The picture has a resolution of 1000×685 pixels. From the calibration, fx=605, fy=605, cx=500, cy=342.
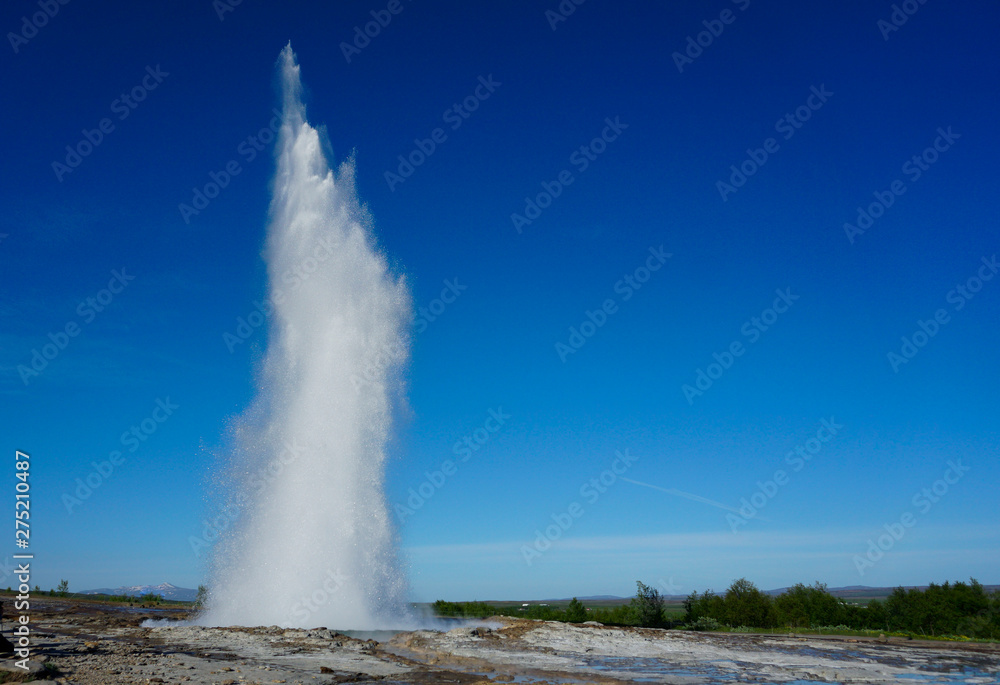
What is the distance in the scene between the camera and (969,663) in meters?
22.0

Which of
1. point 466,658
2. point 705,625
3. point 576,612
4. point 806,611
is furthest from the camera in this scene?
point 806,611

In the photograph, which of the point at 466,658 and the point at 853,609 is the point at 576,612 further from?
the point at 466,658

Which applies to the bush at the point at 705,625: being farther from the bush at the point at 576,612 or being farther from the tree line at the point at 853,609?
the bush at the point at 576,612

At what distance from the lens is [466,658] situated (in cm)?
2069

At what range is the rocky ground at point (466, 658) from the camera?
637 inches

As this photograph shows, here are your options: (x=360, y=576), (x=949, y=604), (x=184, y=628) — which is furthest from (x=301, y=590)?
(x=949, y=604)

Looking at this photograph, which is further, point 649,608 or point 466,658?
point 649,608

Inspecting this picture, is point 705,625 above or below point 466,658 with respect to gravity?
below

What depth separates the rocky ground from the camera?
16.2 metres

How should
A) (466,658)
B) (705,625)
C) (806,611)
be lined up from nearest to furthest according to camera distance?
(466,658)
(705,625)
(806,611)

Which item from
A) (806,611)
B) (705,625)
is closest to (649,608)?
(705,625)

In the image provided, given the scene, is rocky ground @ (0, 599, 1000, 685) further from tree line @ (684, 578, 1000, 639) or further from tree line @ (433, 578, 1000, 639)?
tree line @ (684, 578, 1000, 639)

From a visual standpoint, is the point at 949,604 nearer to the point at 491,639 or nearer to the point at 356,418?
the point at 491,639

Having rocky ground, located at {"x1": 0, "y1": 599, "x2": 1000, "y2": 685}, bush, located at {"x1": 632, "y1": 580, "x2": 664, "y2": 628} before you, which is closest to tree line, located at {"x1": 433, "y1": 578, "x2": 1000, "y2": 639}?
bush, located at {"x1": 632, "y1": 580, "x2": 664, "y2": 628}
